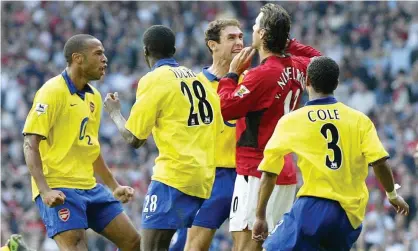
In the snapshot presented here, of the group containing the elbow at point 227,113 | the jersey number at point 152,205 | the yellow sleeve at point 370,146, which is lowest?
the jersey number at point 152,205

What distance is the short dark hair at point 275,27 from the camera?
10750 millimetres

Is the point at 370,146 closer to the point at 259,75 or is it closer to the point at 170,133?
the point at 259,75

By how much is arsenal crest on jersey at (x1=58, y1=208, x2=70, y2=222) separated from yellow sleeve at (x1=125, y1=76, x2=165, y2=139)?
1.03 metres

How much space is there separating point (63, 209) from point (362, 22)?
1598 centimetres

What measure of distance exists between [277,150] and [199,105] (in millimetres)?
1257

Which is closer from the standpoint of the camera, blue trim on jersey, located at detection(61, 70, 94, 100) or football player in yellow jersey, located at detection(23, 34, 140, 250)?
football player in yellow jersey, located at detection(23, 34, 140, 250)

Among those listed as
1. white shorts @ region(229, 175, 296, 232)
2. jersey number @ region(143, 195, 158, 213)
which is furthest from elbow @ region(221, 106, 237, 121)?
jersey number @ region(143, 195, 158, 213)

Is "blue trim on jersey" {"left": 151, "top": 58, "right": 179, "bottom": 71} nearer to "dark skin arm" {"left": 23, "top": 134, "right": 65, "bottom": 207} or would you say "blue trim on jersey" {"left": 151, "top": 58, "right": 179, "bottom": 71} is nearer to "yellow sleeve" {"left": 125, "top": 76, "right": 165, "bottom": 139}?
"yellow sleeve" {"left": 125, "top": 76, "right": 165, "bottom": 139}

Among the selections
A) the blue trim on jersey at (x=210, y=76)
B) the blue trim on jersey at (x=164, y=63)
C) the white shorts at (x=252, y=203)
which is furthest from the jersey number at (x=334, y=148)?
the blue trim on jersey at (x=210, y=76)

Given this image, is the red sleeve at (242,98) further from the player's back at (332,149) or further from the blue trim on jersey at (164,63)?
the player's back at (332,149)

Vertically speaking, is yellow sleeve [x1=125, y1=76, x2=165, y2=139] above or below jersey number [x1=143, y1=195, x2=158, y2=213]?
above

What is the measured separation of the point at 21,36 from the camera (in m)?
28.8

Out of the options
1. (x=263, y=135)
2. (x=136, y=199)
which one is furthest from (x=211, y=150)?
(x=136, y=199)

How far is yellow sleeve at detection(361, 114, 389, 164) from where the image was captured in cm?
954
